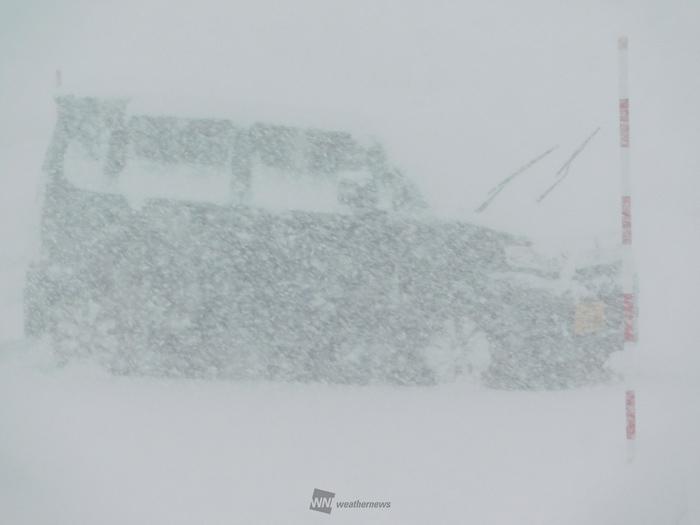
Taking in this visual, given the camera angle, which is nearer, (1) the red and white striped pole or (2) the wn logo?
(2) the wn logo

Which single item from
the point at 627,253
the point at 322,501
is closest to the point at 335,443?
the point at 322,501

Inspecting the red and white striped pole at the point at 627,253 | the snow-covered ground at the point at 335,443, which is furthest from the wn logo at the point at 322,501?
the red and white striped pole at the point at 627,253

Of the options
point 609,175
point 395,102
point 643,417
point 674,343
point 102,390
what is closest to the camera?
point 102,390

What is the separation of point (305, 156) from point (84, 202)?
127 cm

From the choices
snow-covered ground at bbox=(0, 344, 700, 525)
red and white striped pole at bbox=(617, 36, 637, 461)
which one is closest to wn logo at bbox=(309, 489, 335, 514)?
snow-covered ground at bbox=(0, 344, 700, 525)

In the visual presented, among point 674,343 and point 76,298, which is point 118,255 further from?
point 674,343

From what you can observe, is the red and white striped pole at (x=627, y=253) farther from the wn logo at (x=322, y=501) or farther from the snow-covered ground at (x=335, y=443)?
the wn logo at (x=322, y=501)

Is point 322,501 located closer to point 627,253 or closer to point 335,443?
point 335,443

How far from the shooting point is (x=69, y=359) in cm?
368

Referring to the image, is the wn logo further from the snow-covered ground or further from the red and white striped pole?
the red and white striped pole

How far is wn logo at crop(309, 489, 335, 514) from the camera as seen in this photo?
138 inches

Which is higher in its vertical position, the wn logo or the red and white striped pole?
the red and white striped pole

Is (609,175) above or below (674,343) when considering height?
above

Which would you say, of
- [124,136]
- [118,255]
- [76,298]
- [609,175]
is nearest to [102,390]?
[76,298]
